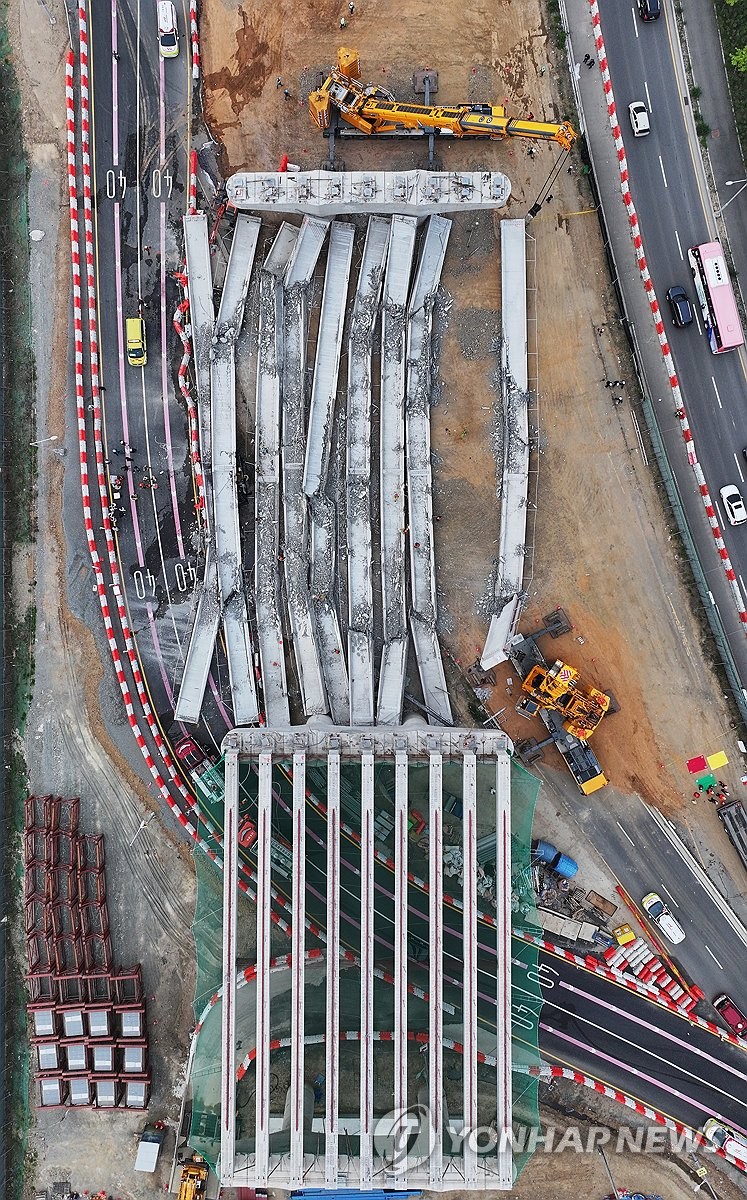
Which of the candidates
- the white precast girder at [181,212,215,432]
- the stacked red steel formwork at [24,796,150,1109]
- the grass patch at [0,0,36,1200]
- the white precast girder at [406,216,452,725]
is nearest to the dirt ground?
the white precast girder at [406,216,452,725]

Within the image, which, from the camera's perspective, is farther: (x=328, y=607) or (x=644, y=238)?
(x=644, y=238)

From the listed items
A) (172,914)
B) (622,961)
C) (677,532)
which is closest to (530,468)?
(677,532)

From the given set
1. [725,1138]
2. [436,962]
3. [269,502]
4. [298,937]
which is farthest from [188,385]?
[725,1138]

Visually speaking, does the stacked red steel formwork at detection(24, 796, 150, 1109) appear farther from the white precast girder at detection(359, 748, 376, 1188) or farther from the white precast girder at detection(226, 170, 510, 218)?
the white precast girder at detection(226, 170, 510, 218)

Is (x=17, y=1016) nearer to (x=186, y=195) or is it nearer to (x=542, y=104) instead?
(x=186, y=195)

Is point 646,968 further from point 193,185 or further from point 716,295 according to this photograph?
point 193,185

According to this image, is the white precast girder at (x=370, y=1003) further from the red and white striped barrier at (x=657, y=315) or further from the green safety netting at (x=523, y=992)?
the red and white striped barrier at (x=657, y=315)
